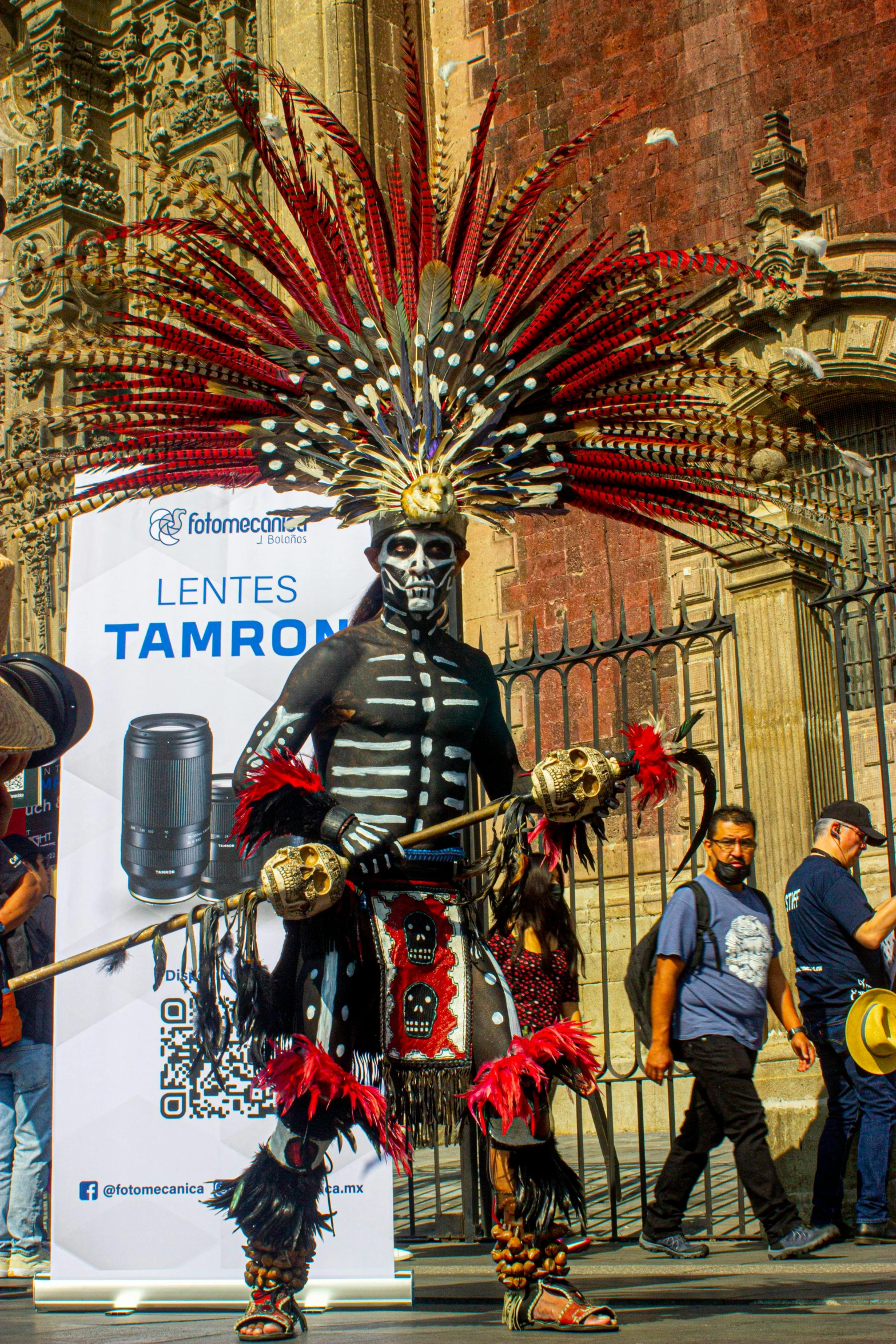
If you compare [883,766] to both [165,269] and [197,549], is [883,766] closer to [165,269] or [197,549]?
[197,549]

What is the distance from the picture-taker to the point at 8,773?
3.57 meters

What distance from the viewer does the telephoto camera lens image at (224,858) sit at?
5.36 meters

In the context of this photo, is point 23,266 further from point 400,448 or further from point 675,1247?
point 675,1247

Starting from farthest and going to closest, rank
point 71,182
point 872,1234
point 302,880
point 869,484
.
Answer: point 71,182 → point 869,484 → point 872,1234 → point 302,880

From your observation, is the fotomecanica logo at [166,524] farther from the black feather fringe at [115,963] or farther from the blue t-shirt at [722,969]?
the blue t-shirt at [722,969]

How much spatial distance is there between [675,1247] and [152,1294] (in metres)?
1.93

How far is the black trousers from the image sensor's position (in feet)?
18.6

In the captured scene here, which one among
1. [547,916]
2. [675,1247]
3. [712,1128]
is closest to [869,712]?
[547,916]

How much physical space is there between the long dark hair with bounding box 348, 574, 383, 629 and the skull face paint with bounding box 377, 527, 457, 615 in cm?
27

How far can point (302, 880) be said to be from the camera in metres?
3.96

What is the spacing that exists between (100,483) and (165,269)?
0.67 metres

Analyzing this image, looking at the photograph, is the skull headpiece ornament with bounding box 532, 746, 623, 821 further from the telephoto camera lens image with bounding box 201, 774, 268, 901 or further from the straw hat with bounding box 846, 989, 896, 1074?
the straw hat with bounding box 846, 989, 896, 1074

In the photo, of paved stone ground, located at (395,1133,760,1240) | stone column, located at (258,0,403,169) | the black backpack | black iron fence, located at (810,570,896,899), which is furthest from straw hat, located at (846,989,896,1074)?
stone column, located at (258,0,403,169)

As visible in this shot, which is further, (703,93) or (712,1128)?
(703,93)
